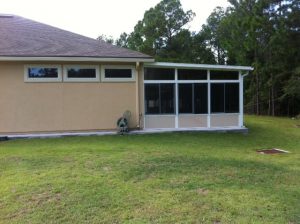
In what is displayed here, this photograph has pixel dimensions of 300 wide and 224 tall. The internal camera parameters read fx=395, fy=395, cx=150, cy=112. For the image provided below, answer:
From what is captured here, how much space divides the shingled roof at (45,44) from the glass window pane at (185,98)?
1853 millimetres

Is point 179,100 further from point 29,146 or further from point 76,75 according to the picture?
point 29,146

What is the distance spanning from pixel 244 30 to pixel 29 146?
71.2 ft

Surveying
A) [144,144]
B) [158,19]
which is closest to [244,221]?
[144,144]

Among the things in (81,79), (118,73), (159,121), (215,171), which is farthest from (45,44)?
(215,171)

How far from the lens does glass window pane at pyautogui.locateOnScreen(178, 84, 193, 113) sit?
1463 centimetres

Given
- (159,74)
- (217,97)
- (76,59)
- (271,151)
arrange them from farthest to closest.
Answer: (217,97)
(159,74)
(76,59)
(271,151)

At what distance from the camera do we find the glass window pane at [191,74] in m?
14.7

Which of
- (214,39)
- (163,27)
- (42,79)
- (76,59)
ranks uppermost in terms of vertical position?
(163,27)

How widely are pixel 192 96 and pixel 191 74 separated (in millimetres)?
821

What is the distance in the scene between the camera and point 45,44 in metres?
14.2

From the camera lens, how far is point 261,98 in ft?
102

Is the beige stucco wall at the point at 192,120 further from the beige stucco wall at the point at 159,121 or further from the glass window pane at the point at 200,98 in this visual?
the beige stucco wall at the point at 159,121

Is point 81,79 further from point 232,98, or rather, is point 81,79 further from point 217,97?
point 232,98

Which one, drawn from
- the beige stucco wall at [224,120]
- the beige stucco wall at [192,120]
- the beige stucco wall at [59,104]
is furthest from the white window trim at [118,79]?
the beige stucco wall at [224,120]
